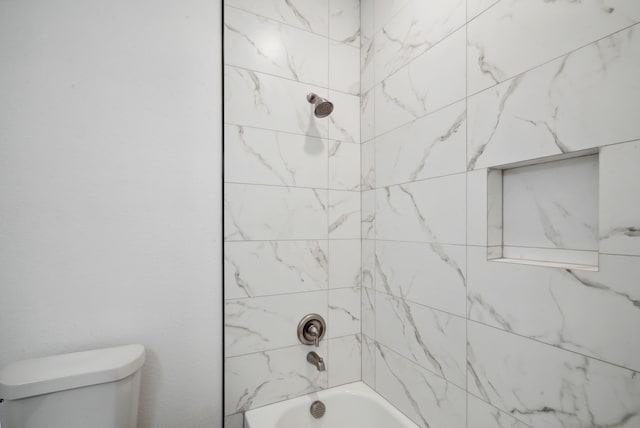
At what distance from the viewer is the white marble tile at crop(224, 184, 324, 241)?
131 centimetres

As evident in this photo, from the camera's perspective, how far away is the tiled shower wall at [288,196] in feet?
Result: 4.31

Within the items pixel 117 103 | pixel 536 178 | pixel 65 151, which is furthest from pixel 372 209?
pixel 65 151

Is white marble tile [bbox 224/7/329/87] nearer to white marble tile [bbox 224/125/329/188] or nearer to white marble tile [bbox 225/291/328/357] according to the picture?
white marble tile [bbox 224/125/329/188]

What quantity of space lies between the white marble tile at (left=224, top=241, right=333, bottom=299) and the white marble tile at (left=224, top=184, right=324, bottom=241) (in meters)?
0.04

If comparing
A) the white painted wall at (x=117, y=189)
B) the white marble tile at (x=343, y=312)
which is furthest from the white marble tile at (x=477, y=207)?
the white painted wall at (x=117, y=189)

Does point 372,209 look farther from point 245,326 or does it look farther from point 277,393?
point 277,393

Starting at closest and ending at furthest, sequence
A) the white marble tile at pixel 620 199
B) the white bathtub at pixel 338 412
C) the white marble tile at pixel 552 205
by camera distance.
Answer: the white marble tile at pixel 620 199 → the white marble tile at pixel 552 205 → the white bathtub at pixel 338 412

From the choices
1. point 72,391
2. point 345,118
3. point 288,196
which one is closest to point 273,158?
point 288,196

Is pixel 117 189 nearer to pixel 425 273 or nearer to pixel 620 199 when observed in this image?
pixel 425 273

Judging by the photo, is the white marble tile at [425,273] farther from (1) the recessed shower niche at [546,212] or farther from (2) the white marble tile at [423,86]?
(2) the white marble tile at [423,86]

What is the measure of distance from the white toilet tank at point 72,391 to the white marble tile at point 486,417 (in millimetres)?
1197

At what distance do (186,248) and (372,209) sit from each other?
92 cm

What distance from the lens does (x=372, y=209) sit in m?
→ 1.51

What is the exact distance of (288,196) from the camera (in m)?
1.42
